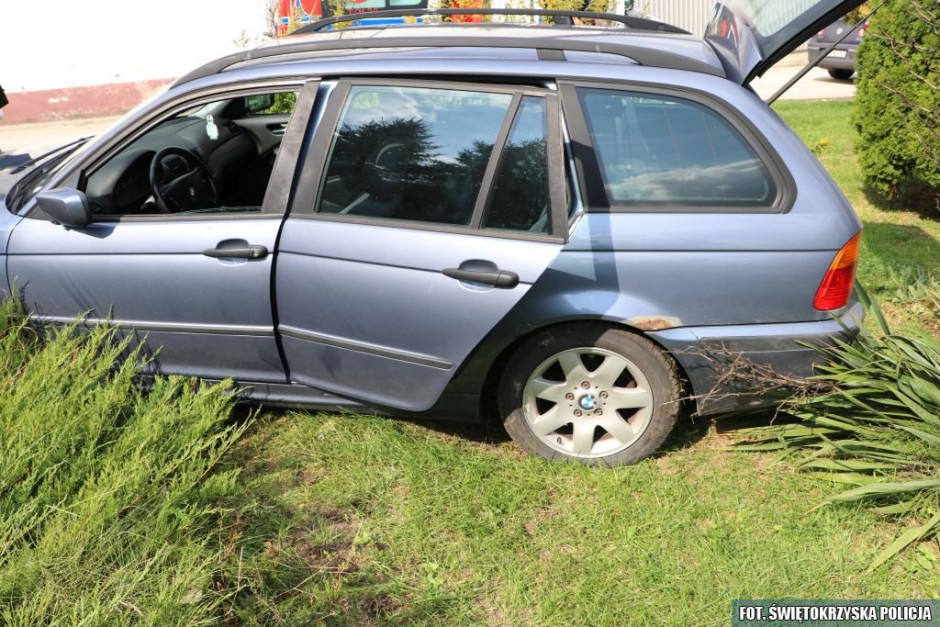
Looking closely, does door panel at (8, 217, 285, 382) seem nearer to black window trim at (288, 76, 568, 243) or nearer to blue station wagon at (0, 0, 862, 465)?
blue station wagon at (0, 0, 862, 465)

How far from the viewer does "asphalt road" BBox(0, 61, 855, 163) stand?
11.3m

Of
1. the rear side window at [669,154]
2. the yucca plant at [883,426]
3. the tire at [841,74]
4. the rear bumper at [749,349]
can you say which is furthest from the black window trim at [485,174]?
the tire at [841,74]

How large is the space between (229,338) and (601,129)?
1777 millimetres

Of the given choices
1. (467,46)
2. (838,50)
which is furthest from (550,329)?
(838,50)

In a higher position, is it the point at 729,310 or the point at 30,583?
the point at 729,310

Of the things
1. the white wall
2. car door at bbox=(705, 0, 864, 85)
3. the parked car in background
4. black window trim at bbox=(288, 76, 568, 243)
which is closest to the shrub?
car door at bbox=(705, 0, 864, 85)

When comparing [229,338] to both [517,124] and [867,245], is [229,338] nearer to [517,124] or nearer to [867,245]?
[517,124]

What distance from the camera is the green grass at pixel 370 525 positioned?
239 centimetres

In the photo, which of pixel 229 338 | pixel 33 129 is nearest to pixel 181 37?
pixel 33 129

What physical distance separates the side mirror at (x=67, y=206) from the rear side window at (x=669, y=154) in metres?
2.11

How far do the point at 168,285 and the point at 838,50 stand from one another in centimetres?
1188

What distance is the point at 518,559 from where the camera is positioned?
2855 millimetres

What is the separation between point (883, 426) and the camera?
10.0 ft

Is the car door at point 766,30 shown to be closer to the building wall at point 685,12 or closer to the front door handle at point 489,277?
the front door handle at point 489,277
